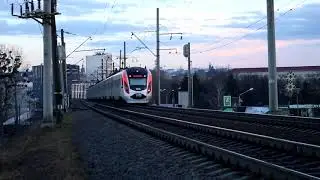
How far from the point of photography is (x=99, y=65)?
11712cm

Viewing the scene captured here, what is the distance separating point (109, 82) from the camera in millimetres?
62344

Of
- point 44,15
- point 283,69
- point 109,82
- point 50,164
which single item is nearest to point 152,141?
point 50,164

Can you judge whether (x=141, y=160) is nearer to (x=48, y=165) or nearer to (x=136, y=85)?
(x=48, y=165)

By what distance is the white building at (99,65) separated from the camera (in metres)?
112

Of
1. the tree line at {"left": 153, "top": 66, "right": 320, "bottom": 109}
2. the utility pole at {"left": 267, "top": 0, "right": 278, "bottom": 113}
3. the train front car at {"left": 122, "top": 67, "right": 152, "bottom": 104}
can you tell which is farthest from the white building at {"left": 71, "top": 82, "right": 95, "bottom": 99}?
the utility pole at {"left": 267, "top": 0, "right": 278, "bottom": 113}

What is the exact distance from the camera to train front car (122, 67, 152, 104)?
50.4 metres

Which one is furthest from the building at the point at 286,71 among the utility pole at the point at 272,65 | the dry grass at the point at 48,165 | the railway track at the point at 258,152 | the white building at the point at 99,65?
the dry grass at the point at 48,165

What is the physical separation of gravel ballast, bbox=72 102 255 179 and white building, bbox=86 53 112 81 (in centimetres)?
8954

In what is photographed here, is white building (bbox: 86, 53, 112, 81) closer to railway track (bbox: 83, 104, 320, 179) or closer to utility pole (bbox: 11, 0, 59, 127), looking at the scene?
utility pole (bbox: 11, 0, 59, 127)

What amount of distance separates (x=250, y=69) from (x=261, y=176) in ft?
451

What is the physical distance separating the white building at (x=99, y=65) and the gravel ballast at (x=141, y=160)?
294ft

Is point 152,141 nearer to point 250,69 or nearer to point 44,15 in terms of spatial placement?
point 44,15

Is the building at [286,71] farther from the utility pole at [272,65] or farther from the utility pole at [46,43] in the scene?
the utility pole at [46,43]

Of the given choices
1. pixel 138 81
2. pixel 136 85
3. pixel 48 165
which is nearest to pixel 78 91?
pixel 138 81
